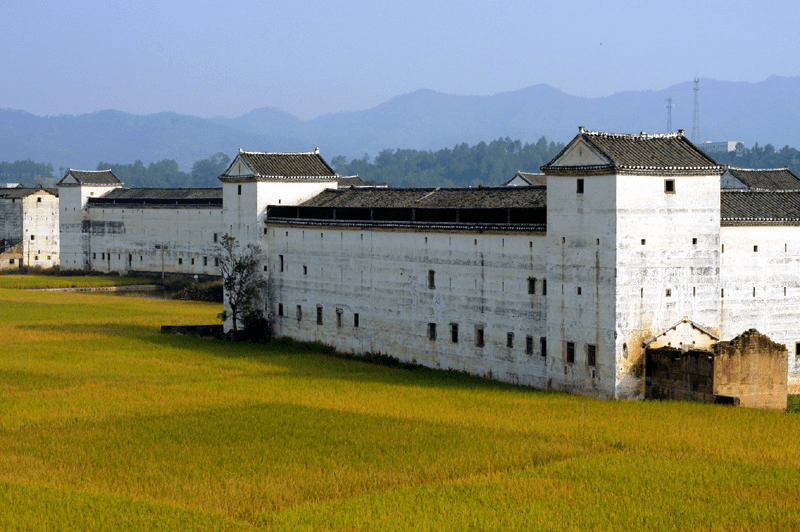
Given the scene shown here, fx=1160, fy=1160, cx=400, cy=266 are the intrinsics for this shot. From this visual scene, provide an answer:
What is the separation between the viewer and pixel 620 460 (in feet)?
81.8

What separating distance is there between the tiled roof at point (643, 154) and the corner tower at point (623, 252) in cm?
3

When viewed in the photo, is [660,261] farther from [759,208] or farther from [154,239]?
[154,239]

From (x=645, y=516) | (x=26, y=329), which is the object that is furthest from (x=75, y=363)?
(x=645, y=516)

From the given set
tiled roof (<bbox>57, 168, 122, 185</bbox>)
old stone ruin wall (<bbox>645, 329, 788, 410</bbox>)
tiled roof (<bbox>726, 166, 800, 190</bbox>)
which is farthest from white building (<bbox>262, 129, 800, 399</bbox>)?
tiled roof (<bbox>57, 168, 122, 185</bbox>)

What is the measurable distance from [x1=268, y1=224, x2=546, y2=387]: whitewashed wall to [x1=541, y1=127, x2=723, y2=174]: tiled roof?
3.59 m

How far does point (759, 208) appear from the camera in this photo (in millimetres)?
36438

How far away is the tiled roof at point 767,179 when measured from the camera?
49744mm

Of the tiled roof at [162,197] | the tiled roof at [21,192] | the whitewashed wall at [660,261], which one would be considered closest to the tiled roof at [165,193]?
the tiled roof at [162,197]

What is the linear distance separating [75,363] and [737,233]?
73.1ft

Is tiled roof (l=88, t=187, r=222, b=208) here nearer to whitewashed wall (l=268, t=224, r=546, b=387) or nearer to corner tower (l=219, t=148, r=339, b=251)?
corner tower (l=219, t=148, r=339, b=251)

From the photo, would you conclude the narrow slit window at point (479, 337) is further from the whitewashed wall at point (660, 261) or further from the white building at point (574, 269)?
the whitewashed wall at point (660, 261)

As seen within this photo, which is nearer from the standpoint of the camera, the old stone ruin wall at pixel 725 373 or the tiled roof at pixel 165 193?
the old stone ruin wall at pixel 725 373

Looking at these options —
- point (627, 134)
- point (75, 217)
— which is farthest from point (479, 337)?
point (75, 217)

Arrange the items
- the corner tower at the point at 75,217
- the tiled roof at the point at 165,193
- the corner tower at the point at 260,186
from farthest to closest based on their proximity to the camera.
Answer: the corner tower at the point at 75,217 < the tiled roof at the point at 165,193 < the corner tower at the point at 260,186
